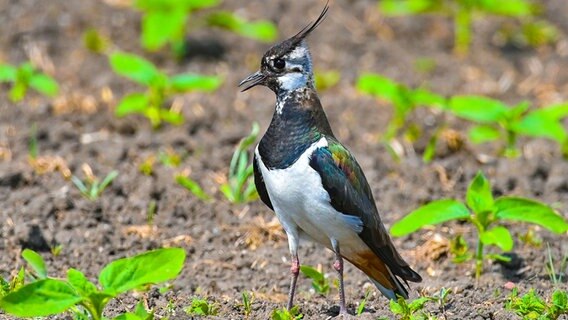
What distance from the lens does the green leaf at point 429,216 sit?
5066mm

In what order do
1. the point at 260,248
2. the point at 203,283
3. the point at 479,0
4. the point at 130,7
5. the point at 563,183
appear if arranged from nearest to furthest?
the point at 203,283, the point at 260,248, the point at 563,183, the point at 479,0, the point at 130,7

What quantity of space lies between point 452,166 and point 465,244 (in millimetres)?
1320

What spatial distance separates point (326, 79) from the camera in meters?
8.53

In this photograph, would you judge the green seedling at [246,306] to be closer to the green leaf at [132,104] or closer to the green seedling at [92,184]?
the green seedling at [92,184]

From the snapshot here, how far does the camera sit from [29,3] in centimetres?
914

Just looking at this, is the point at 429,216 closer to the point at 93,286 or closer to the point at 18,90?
the point at 93,286

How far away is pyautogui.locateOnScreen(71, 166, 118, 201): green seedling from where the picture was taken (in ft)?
20.3

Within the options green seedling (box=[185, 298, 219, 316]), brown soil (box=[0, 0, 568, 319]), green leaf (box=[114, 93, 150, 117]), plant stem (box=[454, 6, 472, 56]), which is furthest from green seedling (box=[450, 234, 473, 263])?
plant stem (box=[454, 6, 472, 56])

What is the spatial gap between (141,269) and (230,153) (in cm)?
309

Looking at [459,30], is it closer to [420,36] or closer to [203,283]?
[420,36]

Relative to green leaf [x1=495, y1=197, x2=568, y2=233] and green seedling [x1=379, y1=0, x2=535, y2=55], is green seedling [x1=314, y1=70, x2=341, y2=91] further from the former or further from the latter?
green leaf [x1=495, y1=197, x2=568, y2=233]

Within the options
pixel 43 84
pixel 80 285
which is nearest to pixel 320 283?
pixel 80 285

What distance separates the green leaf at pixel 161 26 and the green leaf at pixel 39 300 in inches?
172

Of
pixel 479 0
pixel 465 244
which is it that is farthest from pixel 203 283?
pixel 479 0
